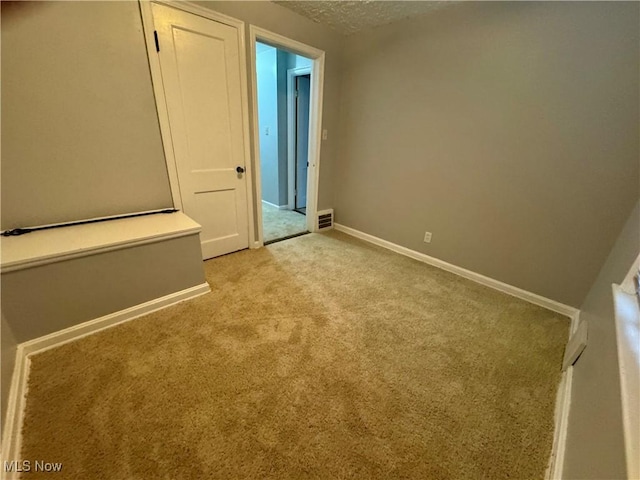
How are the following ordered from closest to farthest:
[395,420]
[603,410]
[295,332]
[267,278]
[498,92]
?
[603,410] → [395,420] → [295,332] → [498,92] → [267,278]

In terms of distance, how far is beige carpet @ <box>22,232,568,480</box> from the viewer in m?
1.04

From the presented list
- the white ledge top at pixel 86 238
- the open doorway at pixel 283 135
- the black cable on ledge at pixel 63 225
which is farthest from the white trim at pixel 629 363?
the open doorway at pixel 283 135

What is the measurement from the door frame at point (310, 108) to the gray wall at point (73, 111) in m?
0.84

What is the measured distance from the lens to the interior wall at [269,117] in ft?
12.3

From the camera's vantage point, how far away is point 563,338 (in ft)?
5.82

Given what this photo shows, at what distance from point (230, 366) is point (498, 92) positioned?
2.74 meters

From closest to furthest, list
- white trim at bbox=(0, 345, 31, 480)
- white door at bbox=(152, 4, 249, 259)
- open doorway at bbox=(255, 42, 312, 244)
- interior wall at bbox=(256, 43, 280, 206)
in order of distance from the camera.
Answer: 1. white trim at bbox=(0, 345, 31, 480)
2. white door at bbox=(152, 4, 249, 259)
3. open doorway at bbox=(255, 42, 312, 244)
4. interior wall at bbox=(256, 43, 280, 206)

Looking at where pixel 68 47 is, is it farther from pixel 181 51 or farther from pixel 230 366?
pixel 230 366

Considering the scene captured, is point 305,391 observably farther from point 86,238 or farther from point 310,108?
point 310,108

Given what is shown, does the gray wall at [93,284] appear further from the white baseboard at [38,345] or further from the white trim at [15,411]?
the white trim at [15,411]

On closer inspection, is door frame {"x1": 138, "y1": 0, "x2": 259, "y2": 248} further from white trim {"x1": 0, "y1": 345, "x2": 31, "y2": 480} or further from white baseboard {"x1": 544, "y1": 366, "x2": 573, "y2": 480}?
white baseboard {"x1": 544, "y1": 366, "x2": 573, "y2": 480}

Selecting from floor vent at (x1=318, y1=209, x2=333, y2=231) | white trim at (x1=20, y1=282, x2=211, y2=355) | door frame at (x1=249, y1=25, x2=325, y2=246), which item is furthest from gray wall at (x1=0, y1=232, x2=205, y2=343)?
floor vent at (x1=318, y1=209, x2=333, y2=231)

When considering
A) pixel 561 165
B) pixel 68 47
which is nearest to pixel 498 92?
pixel 561 165

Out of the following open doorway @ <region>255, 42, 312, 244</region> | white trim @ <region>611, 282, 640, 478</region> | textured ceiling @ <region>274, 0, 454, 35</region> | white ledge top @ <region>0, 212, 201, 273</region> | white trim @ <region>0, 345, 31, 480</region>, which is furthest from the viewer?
open doorway @ <region>255, 42, 312, 244</region>
